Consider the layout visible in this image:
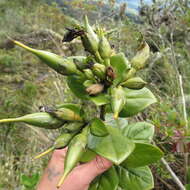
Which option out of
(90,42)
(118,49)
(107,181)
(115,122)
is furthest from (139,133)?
(118,49)

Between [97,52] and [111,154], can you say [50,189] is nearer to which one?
[111,154]

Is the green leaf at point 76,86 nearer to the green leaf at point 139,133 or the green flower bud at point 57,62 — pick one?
the green flower bud at point 57,62

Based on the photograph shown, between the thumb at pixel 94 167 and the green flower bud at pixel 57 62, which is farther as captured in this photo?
the thumb at pixel 94 167

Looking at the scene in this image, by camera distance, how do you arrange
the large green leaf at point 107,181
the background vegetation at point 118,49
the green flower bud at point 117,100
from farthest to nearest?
the background vegetation at point 118,49 → the large green leaf at point 107,181 → the green flower bud at point 117,100

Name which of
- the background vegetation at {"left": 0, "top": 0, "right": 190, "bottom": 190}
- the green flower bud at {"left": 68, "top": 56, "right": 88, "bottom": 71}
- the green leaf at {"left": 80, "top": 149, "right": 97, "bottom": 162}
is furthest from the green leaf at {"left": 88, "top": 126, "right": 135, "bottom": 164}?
Answer: the background vegetation at {"left": 0, "top": 0, "right": 190, "bottom": 190}

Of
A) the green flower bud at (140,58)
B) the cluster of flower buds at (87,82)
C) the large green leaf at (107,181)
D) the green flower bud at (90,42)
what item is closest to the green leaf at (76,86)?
the cluster of flower buds at (87,82)

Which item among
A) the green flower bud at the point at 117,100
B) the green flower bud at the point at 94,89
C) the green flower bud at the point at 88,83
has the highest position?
the green flower bud at the point at 88,83

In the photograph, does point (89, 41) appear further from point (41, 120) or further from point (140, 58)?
point (41, 120)
